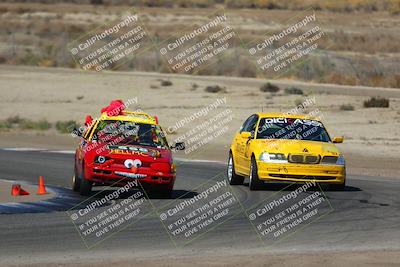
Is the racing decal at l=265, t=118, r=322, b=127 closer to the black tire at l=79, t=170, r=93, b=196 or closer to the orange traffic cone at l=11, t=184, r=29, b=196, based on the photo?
the black tire at l=79, t=170, r=93, b=196

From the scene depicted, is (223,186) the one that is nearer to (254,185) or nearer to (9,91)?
(254,185)

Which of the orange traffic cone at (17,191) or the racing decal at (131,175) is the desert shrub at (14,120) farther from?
the racing decal at (131,175)

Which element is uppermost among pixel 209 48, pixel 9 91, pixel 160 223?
pixel 160 223

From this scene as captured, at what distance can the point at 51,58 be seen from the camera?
6712 cm

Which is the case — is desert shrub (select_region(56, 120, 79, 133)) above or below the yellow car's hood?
below

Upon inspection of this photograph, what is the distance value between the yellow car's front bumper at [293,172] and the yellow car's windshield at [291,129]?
996 mm

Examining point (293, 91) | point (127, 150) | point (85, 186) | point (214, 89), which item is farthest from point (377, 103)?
point (85, 186)

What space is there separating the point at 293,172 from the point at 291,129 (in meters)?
1.33

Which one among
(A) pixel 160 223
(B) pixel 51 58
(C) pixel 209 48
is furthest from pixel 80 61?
(A) pixel 160 223

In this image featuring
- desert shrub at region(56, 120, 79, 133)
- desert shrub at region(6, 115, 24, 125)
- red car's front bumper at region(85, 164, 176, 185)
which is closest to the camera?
red car's front bumper at region(85, 164, 176, 185)

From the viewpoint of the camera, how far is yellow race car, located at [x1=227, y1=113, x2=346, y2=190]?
20.9 m

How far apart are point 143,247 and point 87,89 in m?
35.8

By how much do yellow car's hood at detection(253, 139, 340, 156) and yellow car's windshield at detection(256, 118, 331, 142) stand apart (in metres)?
0.33

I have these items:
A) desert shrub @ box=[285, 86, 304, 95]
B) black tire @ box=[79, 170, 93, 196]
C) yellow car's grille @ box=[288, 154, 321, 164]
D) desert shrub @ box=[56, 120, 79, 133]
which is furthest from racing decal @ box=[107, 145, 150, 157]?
desert shrub @ box=[285, 86, 304, 95]
